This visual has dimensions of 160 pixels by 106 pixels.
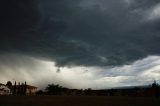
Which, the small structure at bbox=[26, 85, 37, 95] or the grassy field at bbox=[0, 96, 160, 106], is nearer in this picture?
the grassy field at bbox=[0, 96, 160, 106]

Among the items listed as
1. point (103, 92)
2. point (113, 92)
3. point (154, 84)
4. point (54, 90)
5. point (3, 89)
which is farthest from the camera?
point (3, 89)

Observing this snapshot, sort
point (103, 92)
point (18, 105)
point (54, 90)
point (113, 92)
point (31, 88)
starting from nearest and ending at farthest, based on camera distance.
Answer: point (18, 105)
point (113, 92)
point (103, 92)
point (54, 90)
point (31, 88)

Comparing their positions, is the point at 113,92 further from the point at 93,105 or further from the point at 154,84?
the point at 93,105

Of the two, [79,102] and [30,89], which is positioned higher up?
[30,89]

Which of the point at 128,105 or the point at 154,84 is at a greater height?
the point at 154,84

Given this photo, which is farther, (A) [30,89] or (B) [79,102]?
(A) [30,89]

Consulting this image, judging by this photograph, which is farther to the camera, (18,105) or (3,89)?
(3,89)

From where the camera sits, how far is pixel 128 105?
3716 centimetres

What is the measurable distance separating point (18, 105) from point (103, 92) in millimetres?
46384

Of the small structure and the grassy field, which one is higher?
the small structure

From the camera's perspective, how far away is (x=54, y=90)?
9794cm

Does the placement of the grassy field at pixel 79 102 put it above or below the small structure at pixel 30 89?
below

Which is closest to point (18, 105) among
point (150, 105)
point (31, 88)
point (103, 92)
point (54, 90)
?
point (150, 105)

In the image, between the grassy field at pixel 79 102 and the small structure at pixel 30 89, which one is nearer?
the grassy field at pixel 79 102
